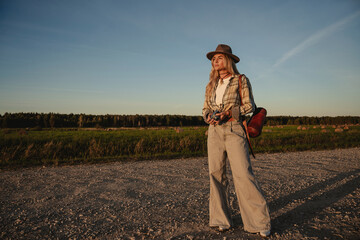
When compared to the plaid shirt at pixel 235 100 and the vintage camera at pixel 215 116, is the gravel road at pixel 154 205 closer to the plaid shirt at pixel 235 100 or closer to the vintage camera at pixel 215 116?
the vintage camera at pixel 215 116

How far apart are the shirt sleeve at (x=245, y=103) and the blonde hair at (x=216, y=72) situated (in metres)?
0.25

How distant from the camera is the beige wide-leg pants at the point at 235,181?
330cm

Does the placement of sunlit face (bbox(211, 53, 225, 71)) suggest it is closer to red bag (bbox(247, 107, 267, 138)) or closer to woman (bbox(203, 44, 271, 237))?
woman (bbox(203, 44, 271, 237))

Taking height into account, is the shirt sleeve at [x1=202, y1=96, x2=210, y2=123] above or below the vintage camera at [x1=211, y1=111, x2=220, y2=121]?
above

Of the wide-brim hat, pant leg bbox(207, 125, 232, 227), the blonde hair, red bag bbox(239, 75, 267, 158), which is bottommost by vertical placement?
pant leg bbox(207, 125, 232, 227)

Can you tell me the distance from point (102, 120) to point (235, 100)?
4965 centimetres

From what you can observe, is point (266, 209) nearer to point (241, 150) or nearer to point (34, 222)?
point (241, 150)

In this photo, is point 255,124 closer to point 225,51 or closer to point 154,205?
point 225,51

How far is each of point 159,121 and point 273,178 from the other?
54.7m

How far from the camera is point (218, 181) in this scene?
3623 mm

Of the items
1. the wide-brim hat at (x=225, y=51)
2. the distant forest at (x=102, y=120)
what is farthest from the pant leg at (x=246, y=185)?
the distant forest at (x=102, y=120)

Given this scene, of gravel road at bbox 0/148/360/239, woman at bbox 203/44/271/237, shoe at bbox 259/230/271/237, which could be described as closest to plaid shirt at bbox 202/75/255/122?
woman at bbox 203/44/271/237

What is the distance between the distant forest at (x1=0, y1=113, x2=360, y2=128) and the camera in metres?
42.8

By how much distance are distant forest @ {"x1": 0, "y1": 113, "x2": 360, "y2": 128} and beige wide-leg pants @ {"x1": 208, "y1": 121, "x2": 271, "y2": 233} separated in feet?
140
